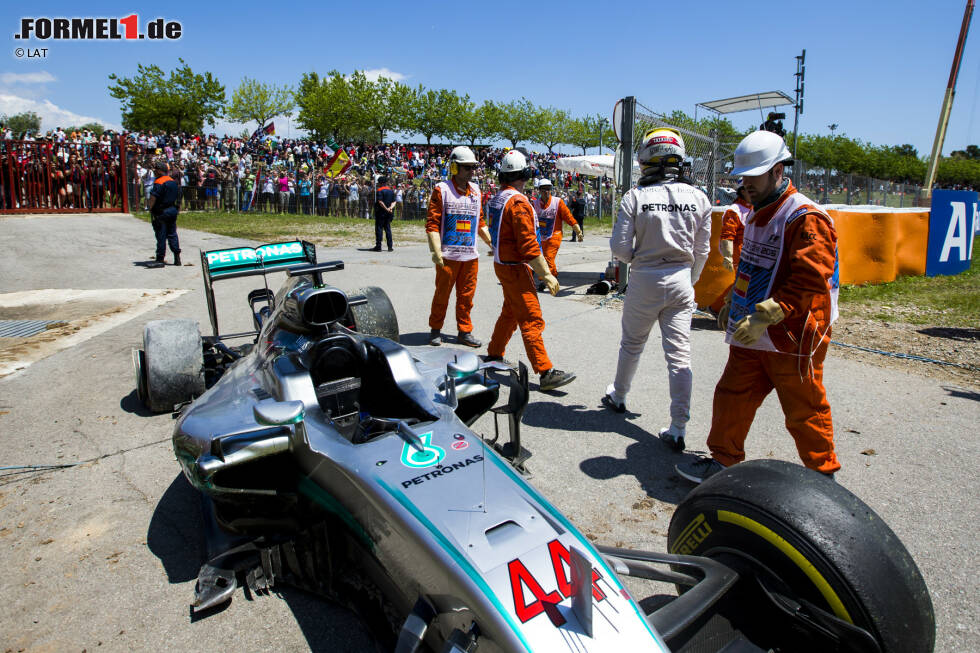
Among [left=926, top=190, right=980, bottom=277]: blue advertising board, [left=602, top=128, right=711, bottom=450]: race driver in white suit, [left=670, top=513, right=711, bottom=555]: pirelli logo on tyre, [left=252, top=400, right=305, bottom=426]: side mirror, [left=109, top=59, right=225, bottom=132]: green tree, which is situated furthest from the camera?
[left=109, top=59, right=225, bottom=132]: green tree

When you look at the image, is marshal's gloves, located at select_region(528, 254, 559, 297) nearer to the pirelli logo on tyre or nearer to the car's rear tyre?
the pirelli logo on tyre

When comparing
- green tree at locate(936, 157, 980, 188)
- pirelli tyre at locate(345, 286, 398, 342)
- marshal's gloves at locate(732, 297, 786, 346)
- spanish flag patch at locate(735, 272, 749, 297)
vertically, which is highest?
green tree at locate(936, 157, 980, 188)

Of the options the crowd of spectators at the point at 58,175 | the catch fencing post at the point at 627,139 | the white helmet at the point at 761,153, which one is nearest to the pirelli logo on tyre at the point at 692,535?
the white helmet at the point at 761,153

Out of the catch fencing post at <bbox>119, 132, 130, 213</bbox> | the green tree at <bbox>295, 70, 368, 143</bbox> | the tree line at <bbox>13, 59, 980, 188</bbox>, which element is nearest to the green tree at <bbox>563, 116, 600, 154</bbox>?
the tree line at <bbox>13, 59, 980, 188</bbox>

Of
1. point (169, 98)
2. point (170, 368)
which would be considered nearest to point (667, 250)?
point (170, 368)

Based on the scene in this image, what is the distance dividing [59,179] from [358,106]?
32317 millimetres

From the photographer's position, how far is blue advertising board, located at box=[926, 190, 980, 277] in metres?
11.9

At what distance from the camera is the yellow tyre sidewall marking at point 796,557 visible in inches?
74.1

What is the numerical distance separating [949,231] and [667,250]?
11554 millimetres

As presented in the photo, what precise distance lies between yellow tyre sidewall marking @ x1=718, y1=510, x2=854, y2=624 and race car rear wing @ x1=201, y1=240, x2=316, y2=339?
3965 millimetres

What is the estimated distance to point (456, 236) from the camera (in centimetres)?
645

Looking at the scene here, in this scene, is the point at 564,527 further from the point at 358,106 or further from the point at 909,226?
the point at 358,106

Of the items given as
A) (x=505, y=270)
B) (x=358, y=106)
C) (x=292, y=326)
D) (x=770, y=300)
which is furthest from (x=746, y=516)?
(x=358, y=106)

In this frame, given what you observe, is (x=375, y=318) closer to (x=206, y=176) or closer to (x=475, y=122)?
(x=206, y=176)
